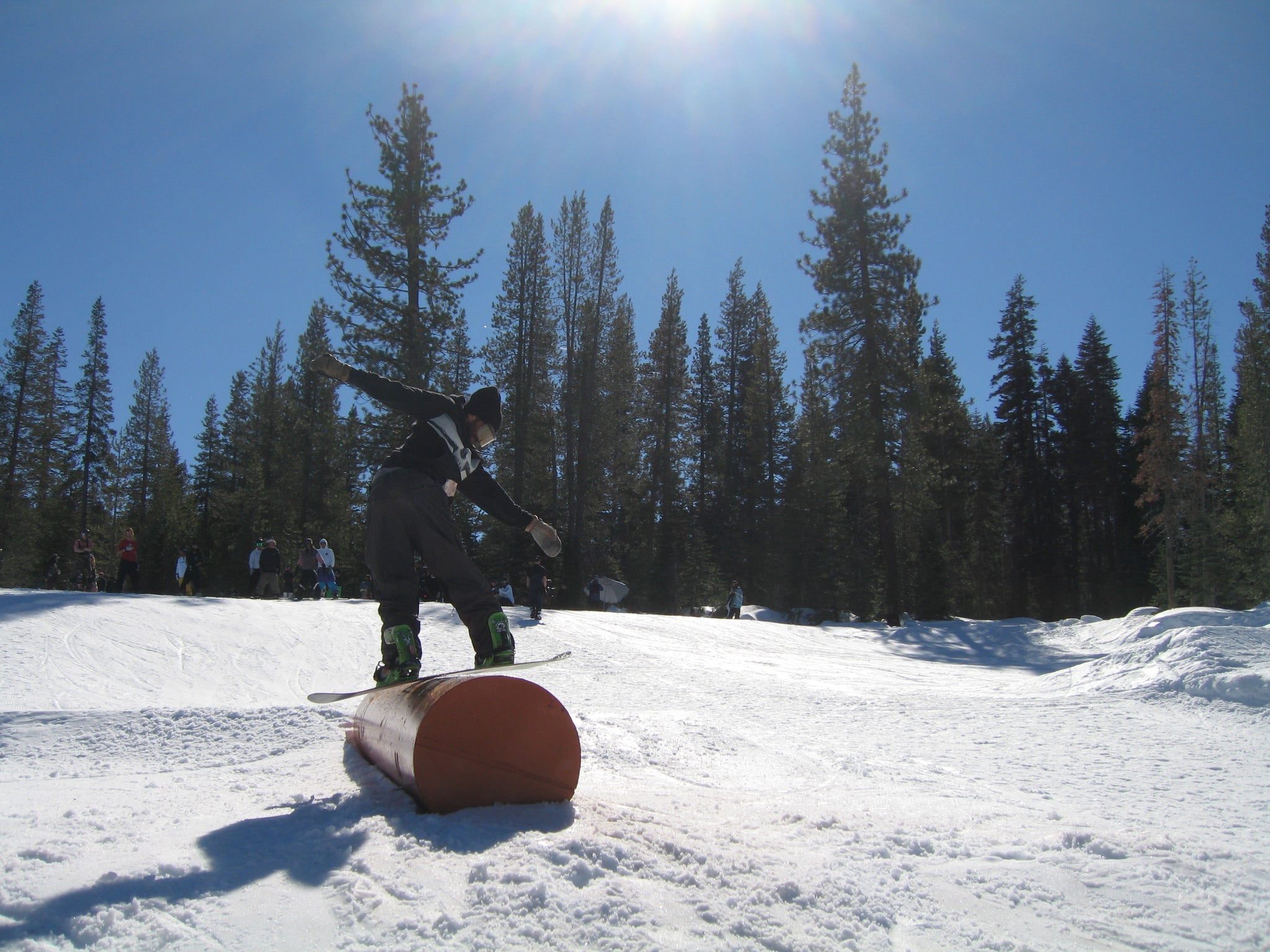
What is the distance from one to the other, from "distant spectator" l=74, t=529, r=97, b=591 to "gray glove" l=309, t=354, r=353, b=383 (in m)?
16.4

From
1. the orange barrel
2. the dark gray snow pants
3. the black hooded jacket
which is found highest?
the black hooded jacket

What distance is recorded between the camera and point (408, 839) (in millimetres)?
A: 2332

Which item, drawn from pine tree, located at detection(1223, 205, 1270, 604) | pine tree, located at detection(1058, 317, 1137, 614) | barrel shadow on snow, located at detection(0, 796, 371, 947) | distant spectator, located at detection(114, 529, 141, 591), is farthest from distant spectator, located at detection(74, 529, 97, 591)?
pine tree, located at detection(1058, 317, 1137, 614)

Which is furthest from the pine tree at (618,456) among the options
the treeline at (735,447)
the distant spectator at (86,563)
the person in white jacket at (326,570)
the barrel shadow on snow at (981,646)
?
the distant spectator at (86,563)

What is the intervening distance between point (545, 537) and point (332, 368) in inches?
53.5

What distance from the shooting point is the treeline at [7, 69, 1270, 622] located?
84.7 feet

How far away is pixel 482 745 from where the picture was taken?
265 cm

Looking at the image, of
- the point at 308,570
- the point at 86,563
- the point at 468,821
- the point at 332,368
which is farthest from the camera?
the point at 86,563

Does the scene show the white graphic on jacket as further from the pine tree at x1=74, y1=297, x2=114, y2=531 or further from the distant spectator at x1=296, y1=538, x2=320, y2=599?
the pine tree at x1=74, y1=297, x2=114, y2=531

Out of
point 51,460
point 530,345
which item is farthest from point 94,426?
point 530,345

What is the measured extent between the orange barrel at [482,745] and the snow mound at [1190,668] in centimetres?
574

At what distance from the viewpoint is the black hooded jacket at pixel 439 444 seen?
3.68 metres

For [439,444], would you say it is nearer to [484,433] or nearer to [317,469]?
[484,433]

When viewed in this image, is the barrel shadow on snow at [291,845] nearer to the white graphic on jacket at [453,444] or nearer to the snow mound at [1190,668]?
the white graphic on jacket at [453,444]
